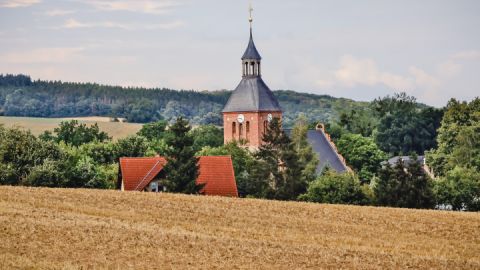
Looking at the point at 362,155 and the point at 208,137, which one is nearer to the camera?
the point at 362,155

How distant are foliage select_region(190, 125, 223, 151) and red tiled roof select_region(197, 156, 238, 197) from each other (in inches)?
1787

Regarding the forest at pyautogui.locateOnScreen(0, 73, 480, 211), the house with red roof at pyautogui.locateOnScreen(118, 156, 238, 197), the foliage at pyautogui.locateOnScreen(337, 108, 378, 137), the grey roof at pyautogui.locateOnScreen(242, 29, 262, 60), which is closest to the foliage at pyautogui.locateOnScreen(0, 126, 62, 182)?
the forest at pyautogui.locateOnScreen(0, 73, 480, 211)

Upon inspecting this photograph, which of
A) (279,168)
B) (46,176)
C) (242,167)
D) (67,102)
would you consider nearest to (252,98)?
(242,167)

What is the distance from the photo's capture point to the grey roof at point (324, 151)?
10443 centimetres

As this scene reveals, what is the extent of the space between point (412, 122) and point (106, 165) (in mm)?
56548

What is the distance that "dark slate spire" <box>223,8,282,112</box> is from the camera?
104m

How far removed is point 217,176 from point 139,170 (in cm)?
556

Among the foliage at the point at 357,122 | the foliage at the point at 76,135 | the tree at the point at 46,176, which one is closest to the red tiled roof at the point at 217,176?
the tree at the point at 46,176

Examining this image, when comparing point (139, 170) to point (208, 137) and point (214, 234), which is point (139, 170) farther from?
point (208, 137)

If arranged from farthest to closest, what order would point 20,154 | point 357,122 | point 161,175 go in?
point 357,122 < point 161,175 < point 20,154

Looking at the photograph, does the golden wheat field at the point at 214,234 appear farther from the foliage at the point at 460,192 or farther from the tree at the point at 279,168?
the foliage at the point at 460,192

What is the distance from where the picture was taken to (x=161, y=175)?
7188cm

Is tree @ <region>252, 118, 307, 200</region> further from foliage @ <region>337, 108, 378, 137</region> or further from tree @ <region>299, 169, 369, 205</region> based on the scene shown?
foliage @ <region>337, 108, 378, 137</region>

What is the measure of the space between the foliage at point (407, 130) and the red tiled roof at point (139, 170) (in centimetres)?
6146
